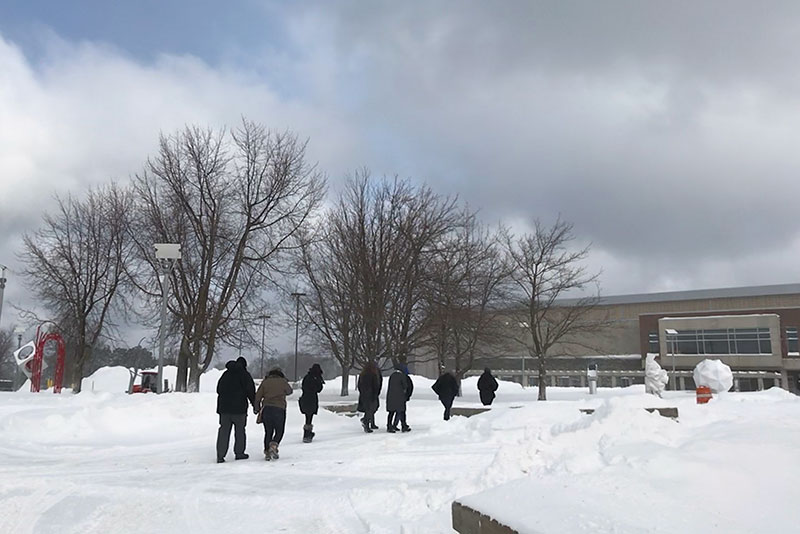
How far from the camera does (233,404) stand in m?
10.9

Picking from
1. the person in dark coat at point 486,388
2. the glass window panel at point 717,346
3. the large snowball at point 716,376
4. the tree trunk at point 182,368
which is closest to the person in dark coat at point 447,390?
the person in dark coat at point 486,388

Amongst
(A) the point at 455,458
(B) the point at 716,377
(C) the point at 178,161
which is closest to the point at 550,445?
(A) the point at 455,458

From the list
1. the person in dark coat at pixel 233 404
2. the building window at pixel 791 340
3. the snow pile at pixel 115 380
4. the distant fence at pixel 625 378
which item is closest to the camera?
the person in dark coat at pixel 233 404

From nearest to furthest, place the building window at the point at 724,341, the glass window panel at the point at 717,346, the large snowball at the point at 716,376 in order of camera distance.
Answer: the large snowball at the point at 716,376 → the building window at the point at 724,341 → the glass window panel at the point at 717,346

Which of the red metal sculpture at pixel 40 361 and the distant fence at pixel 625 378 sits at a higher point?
the red metal sculpture at pixel 40 361

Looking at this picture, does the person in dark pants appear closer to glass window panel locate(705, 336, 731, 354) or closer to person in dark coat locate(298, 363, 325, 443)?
person in dark coat locate(298, 363, 325, 443)

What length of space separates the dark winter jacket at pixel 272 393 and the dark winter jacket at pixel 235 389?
0.31 metres

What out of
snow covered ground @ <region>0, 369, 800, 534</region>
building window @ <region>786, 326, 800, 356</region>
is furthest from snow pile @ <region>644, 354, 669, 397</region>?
building window @ <region>786, 326, 800, 356</region>

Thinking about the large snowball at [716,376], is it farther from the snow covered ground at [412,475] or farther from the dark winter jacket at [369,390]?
the dark winter jacket at [369,390]

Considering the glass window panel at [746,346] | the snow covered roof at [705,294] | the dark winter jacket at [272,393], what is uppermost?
the snow covered roof at [705,294]

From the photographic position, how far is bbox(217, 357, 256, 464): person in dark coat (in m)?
10.9

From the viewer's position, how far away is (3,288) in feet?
98.5

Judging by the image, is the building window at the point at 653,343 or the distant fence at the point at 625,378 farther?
the building window at the point at 653,343

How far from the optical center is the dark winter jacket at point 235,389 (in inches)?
430
